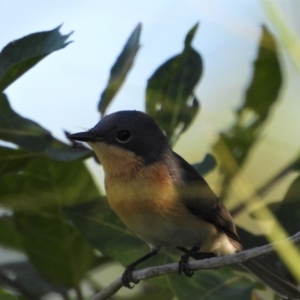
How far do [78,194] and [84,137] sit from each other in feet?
0.69

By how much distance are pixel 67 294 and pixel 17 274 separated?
0.19m

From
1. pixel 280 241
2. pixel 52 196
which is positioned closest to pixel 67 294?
pixel 52 196

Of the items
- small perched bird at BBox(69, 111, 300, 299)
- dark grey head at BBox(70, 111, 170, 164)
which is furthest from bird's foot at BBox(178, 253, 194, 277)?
dark grey head at BBox(70, 111, 170, 164)

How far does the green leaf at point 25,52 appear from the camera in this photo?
1.66 meters

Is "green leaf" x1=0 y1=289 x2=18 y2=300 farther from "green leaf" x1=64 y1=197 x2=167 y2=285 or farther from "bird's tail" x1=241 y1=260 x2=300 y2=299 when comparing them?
"bird's tail" x1=241 y1=260 x2=300 y2=299

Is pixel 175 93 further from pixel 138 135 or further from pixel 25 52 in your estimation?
pixel 25 52

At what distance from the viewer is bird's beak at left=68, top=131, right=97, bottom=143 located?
6.65 feet

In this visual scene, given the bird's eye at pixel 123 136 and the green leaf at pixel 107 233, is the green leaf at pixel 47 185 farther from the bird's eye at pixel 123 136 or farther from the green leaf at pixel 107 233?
the bird's eye at pixel 123 136

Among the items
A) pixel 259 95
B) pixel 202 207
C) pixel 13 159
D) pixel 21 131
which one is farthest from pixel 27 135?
pixel 259 95

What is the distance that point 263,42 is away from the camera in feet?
4.33

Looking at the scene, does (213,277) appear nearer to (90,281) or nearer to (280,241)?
(90,281)

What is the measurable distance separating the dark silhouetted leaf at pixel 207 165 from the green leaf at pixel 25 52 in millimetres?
568

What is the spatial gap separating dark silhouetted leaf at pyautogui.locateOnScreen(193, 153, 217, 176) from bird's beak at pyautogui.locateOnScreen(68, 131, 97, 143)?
45cm

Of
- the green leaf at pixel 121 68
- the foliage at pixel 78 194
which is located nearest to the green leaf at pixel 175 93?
the foliage at pixel 78 194
